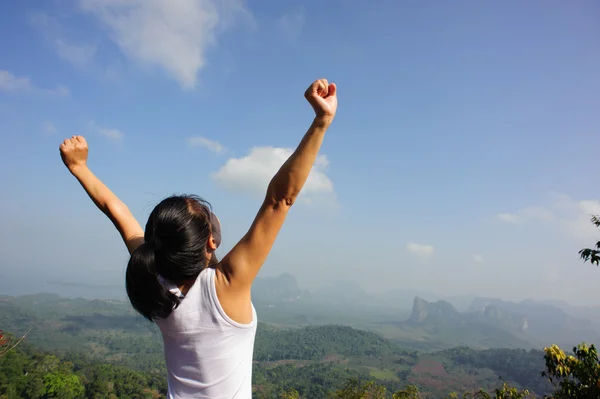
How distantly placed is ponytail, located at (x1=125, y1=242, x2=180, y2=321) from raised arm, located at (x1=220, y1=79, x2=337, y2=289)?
17 centimetres

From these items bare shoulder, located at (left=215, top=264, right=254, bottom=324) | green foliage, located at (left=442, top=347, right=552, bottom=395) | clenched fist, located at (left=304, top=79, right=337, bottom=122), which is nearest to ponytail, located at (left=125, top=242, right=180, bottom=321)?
bare shoulder, located at (left=215, top=264, right=254, bottom=324)

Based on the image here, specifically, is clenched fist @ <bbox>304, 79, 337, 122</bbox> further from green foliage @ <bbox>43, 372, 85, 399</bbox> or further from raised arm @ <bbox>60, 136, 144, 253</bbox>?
green foliage @ <bbox>43, 372, 85, 399</bbox>

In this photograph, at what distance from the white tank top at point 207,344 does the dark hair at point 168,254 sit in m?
0.04

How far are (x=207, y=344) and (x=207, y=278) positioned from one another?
0.53ft

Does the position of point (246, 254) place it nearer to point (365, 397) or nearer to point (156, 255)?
point (156, 255)

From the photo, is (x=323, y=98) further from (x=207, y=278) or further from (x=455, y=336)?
(x=455, y=336)

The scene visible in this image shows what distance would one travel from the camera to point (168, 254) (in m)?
0.93

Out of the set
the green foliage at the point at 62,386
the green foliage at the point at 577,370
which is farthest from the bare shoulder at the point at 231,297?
the green foliage at the point at 62,386

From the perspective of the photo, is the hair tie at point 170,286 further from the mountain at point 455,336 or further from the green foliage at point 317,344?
the mountain at point 455,336

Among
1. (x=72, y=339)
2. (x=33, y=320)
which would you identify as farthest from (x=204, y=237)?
(x=33, y=320)

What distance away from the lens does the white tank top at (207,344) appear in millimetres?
920

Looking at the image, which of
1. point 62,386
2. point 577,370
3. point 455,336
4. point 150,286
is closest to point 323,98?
point 150,286

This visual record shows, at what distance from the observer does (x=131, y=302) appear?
1.03 m

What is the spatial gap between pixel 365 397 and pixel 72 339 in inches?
3705
